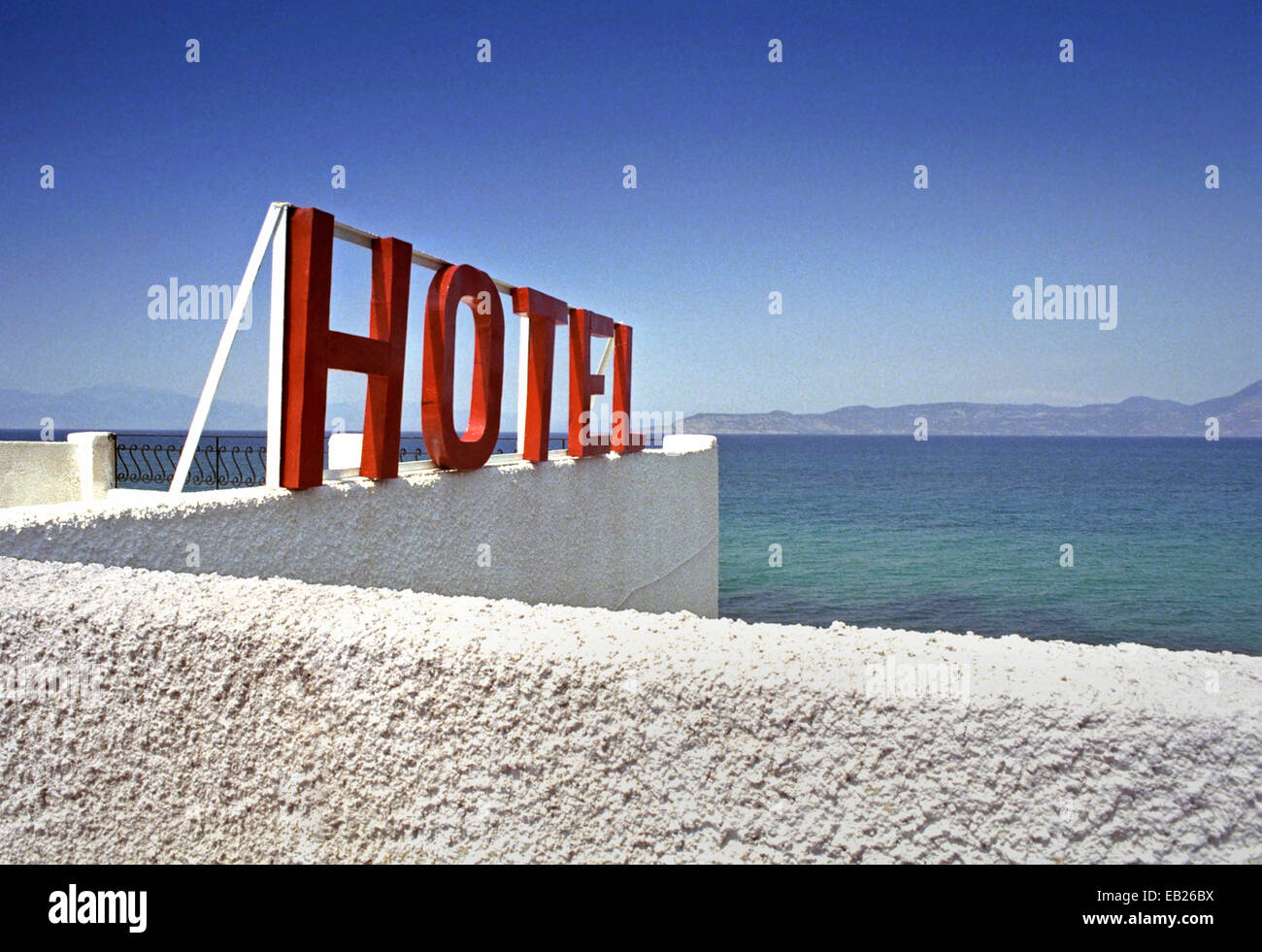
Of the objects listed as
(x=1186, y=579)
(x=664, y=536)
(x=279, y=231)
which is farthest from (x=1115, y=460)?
(x=279, y=231)

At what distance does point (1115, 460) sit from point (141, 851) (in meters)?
136

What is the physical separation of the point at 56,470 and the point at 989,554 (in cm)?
3657

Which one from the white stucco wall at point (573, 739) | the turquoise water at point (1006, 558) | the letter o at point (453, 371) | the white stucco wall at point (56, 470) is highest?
the letter o at point (453, 371)

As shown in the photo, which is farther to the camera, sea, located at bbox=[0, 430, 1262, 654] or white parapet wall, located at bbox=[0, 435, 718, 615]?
sea, located at bbox=[0, 430, 1262, 654]

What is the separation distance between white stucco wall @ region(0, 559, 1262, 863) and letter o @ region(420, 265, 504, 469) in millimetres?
5105

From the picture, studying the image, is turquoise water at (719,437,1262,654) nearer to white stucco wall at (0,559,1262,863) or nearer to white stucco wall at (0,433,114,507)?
white stucco wall at (0,433,114,507)

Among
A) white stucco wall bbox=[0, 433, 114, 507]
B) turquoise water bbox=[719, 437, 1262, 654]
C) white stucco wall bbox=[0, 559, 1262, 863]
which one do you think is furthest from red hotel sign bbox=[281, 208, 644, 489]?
turquoise water bbox=[719, 437, 1262, 654]

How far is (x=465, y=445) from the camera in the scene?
7918 mm

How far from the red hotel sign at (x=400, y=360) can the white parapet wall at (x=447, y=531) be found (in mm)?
256

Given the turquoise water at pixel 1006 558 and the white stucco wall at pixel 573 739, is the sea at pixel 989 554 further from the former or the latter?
the white stucco wall at pixel 573 739

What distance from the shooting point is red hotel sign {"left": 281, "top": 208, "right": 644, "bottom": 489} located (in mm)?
6121

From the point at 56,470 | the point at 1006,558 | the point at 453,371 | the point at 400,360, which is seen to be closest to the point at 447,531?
the point at 400,360

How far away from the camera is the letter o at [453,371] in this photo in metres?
7.70

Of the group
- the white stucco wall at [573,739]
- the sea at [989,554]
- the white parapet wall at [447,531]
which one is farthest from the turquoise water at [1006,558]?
the white stucco wall at [573,739]
